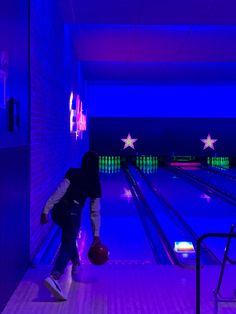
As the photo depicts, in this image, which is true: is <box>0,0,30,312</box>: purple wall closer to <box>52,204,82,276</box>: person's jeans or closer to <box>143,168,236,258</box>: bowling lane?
<box>52,204,82,276</box>: person's jeans

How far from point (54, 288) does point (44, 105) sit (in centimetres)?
283

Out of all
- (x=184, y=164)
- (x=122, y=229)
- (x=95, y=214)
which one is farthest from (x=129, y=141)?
(x=95, y=214)

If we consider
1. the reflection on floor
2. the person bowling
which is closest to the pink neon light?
the reflection on floor

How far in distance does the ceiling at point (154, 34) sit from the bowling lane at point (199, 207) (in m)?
3.01

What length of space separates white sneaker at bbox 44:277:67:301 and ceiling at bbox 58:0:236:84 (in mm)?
5017

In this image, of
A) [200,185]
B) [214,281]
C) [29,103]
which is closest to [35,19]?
[29,103]

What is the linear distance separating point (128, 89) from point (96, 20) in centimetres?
1038

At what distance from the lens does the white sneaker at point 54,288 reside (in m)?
3.86

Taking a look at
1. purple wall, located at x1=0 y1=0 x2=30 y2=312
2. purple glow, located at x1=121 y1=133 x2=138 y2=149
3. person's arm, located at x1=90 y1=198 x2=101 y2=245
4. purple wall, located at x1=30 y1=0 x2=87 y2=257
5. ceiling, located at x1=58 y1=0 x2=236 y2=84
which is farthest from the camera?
purple glow, located at x1=121 y1=133 x2=138 y2=149

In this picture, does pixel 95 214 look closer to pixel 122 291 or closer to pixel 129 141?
pixel 122 291

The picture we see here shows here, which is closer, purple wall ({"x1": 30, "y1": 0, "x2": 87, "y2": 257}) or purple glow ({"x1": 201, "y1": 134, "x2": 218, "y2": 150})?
purple wall ({"x1": 30, "y1": 0, "x2": 87, "y2": 257})

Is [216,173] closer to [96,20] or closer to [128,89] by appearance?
[128,89]

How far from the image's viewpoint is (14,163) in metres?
4.05

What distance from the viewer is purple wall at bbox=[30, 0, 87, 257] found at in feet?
17.4
